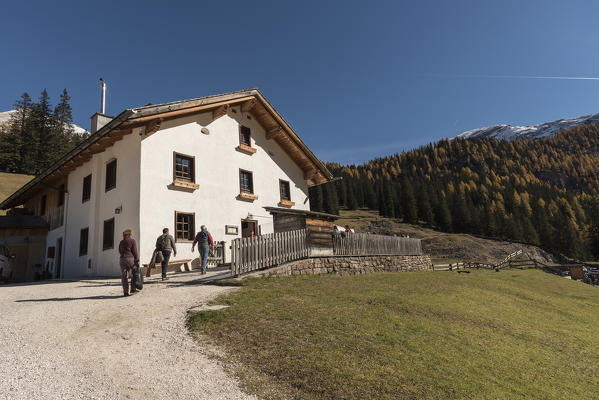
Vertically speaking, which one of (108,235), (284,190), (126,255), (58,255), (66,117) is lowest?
(126,255)

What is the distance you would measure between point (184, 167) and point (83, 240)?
7526mm

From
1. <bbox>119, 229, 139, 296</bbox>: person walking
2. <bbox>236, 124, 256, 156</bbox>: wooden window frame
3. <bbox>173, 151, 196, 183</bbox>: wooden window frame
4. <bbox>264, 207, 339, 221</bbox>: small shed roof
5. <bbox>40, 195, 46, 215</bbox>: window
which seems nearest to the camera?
<bbox>119, 229, 139, 296</bbox>: person walking

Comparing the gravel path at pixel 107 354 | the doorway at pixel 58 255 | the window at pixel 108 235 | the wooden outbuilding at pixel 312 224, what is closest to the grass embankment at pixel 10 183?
the doorway at pixel 58 255

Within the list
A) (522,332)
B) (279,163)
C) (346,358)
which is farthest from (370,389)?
(279,163)

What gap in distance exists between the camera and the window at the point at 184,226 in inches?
648

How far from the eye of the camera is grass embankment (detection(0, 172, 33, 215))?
43.3 meters

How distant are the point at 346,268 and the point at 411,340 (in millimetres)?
9826

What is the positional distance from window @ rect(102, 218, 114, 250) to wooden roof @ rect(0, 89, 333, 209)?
392cm

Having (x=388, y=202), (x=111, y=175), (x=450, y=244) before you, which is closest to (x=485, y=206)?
(x=388, y=202)

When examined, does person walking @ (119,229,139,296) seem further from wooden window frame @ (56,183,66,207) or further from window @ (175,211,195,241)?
wooden window frame @ (56,183,66,207)

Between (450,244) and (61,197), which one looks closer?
(61,197)

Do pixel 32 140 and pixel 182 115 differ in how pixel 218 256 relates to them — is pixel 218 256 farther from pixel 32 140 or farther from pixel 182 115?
pixel 32 140

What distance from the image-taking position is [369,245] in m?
19.2

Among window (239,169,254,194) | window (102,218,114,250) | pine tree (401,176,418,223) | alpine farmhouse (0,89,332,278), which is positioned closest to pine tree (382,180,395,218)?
pine tree (401,176,418,223)
